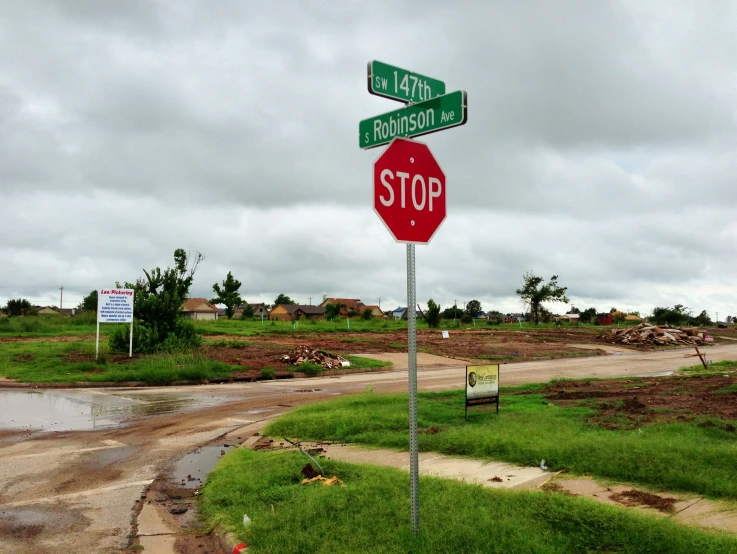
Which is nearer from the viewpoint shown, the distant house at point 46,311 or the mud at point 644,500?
the mud at point 644,500

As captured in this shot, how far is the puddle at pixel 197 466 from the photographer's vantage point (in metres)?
8.04

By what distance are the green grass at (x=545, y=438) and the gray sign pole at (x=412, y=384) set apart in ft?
9.72

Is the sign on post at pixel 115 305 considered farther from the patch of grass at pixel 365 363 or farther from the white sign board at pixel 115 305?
the patch of grass at pixel 365 363

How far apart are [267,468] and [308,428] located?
297 centimetres

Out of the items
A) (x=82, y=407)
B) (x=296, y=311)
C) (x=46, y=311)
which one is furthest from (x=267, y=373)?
(x=296, y=311)

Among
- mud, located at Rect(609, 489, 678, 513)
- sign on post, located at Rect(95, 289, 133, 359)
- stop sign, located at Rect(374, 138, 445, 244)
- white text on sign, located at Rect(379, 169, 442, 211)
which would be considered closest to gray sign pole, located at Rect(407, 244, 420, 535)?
stop sign, located at Rect(374, 138, 445, 244)

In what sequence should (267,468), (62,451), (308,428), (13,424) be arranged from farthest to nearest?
(13,424) → (308,428) → (62,451) → (267,468)

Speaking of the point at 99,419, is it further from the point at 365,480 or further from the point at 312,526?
the point at 312,526

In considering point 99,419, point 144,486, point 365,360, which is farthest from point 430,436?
point 365,360

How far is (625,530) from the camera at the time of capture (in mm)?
4828

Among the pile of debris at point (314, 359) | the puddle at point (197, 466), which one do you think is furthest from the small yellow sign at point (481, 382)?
the pile of debris at point (314, 359)

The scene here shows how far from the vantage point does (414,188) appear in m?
4.77

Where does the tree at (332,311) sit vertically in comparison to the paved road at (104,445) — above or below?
above

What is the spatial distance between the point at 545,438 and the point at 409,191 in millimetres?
5118
